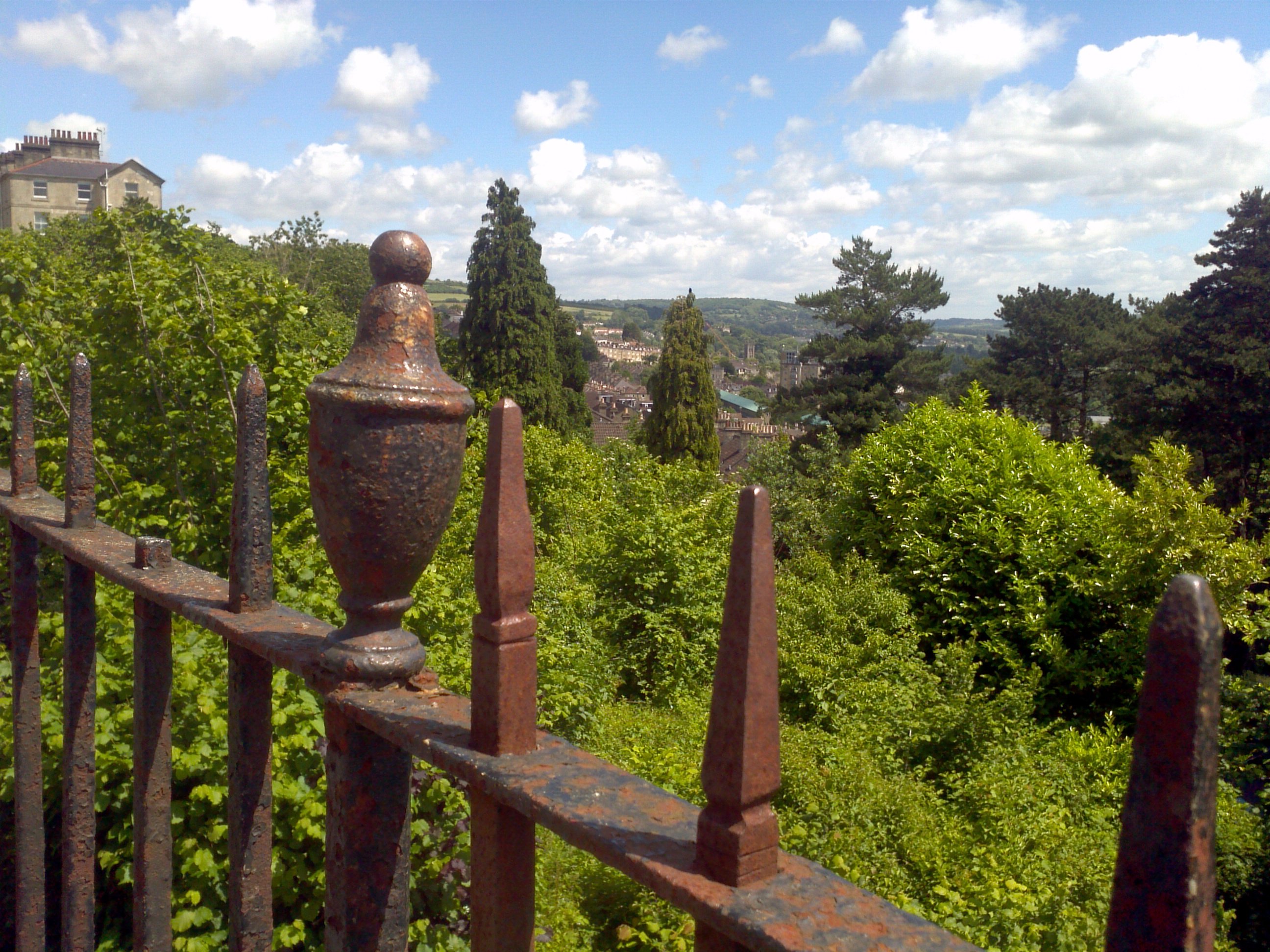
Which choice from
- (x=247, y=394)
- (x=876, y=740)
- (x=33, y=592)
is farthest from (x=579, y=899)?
(x=247, y=394)

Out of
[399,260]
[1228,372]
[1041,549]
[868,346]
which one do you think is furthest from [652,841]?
[868,346]

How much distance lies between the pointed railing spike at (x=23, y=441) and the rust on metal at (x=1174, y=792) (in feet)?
6.76

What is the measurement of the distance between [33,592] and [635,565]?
1015 cm

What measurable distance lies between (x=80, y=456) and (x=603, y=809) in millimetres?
1557

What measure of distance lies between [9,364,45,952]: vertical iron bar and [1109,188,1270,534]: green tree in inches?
973

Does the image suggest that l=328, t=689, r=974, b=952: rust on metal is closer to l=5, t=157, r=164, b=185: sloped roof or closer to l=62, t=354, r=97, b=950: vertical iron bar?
l=62, t=354, r=97, b=950: vertical iron bar

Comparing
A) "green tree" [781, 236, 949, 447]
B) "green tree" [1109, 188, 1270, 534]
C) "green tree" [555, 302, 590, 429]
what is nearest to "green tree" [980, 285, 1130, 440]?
"green tree" [781, 236, 949, 447]

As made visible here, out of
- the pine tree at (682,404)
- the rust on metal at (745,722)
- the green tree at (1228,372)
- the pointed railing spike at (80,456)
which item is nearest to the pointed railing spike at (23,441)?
the pointed railing spike at (80,456)

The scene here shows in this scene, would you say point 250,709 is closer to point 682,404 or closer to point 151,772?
point 151,772

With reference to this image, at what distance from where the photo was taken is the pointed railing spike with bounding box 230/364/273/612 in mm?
1405

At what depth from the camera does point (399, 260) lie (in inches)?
47.9

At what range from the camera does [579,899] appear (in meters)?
6.29

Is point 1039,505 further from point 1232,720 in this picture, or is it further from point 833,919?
point 833,919

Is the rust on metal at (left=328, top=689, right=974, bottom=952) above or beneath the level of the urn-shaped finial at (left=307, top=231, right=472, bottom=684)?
beneath
